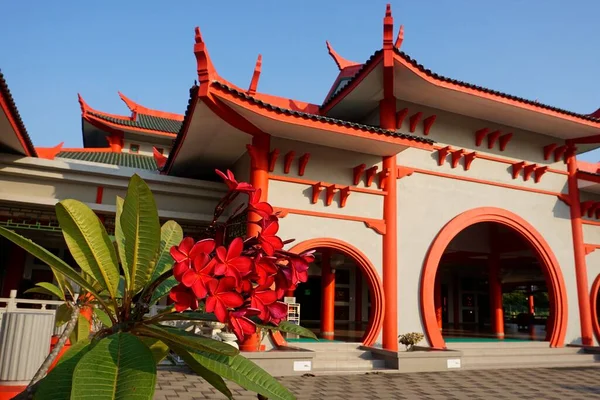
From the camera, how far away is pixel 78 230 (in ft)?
5.98

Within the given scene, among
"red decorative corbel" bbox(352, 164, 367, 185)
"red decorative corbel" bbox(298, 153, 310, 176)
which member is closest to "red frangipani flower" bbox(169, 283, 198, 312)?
"red decorative corbel" bbox(298, 153, 310, 176)

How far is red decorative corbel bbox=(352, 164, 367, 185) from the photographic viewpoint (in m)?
8.98

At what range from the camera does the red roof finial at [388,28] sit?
8.50 m

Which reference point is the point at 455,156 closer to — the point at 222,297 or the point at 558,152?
the point at 558,152

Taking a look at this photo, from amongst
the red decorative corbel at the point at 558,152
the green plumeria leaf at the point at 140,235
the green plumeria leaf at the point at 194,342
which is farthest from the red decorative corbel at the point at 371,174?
the green plumeria leaf at the point at 194,342

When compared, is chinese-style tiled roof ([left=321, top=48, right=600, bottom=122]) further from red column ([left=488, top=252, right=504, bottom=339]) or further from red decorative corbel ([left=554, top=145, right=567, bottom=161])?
red column ([left=488, top=252, right=504, bottom=339])

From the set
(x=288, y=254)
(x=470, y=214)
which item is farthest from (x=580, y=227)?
(x=288, y=254)

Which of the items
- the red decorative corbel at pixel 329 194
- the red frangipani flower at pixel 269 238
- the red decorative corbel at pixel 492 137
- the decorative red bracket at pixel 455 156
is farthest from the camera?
the red decorative corbel at pixel 492 137

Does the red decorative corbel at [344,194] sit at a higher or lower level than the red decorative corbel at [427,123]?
lower

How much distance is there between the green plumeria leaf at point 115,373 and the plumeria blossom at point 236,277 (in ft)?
0.68

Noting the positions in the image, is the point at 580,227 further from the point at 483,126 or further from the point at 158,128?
the point at 158,128

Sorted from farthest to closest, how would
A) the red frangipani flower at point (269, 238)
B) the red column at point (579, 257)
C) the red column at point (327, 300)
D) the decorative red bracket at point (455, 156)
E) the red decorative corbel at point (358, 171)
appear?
the red column at point (327, 300)
the red column at point (579, 257)
the decorative red bracket at point (455, 156)
the red decorative corbel at point (358, 171)
the red frangipani flower at point (269, 238)

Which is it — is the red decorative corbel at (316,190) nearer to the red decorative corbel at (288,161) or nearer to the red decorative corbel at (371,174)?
the red decorative corbel at (288,161)

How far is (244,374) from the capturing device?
5.53 feet
